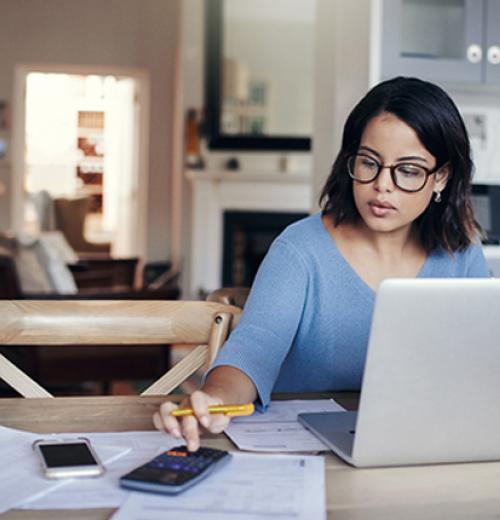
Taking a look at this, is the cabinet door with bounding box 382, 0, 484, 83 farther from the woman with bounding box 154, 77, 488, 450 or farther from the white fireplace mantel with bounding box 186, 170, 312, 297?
the white fireplace mantel with bounding box 186, 170, 312, 297

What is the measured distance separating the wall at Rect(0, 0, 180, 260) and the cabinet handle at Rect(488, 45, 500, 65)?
17.6ft

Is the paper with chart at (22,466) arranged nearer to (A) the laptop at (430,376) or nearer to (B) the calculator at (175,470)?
(B) the calculator at (175,470)

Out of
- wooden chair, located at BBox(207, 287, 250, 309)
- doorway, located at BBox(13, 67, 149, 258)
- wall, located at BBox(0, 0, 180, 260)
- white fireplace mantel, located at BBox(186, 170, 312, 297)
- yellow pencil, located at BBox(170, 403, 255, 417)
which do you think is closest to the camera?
yellow pencil, located at BBox(170, 403, 255, 417)

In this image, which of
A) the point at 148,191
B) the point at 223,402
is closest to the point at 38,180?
the point at 148,191

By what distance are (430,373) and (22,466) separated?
0.44 m

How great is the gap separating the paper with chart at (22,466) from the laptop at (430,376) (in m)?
0.27

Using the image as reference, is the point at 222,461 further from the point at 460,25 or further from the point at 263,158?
the point at 263,158

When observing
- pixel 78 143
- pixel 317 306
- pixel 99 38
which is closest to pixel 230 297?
pixel 317 306

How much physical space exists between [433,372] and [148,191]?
294 inches

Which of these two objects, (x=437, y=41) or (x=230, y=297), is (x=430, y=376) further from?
(x=437, y=41)

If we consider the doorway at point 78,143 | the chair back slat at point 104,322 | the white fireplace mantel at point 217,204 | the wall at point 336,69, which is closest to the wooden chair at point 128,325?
the chair back slat at point 104,322

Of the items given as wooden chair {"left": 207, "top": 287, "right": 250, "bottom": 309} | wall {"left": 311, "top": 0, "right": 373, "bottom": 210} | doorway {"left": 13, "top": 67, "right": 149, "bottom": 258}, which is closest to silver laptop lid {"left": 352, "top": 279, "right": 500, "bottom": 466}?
wooden chair {"left": 207, "top": 287, "right": 250, "bottom": 309}

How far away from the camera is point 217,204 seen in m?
6.87

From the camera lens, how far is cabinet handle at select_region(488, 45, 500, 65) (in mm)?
3080
